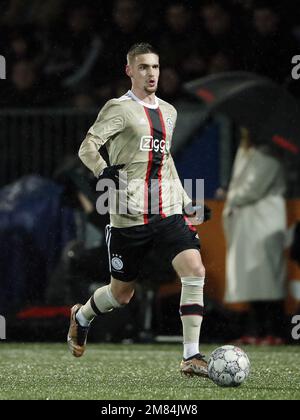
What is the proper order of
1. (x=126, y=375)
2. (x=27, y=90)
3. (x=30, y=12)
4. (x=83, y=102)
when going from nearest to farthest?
(x=126, y=375)
(x=83, y=102)
(x=27, y=90)
(x=30, y=12)

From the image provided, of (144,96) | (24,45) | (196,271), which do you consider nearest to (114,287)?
(196,271)

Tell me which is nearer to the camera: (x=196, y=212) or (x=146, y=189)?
(x=146, y=189)

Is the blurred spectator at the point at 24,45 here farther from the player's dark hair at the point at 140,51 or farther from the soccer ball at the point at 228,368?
the soccer ball at the point at 228,368

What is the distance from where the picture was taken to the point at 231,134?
1227cm

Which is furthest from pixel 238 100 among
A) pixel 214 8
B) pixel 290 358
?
pixel 290 358

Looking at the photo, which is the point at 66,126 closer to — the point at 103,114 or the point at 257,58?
the point at 257,58

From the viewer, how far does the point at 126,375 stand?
311 inches

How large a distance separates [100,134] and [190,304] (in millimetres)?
1156

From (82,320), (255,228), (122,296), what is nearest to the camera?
(122,296)

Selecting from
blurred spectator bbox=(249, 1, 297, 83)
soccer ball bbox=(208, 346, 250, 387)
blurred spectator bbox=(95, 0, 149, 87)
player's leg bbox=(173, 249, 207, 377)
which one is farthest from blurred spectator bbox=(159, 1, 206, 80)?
soccer ball bbox=(208, 346, 250, 387)

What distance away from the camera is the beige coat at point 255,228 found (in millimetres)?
11398

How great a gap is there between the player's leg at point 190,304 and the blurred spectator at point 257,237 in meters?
3.70

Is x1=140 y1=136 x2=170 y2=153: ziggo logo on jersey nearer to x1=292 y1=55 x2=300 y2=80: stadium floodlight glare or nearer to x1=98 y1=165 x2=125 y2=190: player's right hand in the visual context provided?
x1=98 y1=165 x2=125 y2=190: player's right hand

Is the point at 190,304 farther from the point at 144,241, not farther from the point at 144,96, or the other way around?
the point at 144,96
